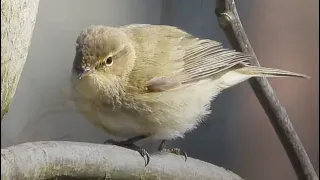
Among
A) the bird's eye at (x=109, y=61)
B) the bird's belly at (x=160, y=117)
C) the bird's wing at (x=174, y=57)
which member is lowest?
Result: the bird's belly at (x=160, y=117)

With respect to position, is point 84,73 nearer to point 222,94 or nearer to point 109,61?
point 109,61

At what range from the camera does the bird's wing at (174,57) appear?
3.22 feet

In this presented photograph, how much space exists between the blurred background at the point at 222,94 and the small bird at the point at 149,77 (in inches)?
1.5

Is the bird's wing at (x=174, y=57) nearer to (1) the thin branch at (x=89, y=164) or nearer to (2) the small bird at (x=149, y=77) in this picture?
(2) the small bird at (x=149, y=77)

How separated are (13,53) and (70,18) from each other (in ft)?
1.08

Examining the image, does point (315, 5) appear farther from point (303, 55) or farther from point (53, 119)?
point (53, 119)

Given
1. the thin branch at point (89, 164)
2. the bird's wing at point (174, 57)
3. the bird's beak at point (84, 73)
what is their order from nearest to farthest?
the thin branch at point (89, 164) < the bird's beak at point (84, 73) < the bird's wing at point (174, 57)

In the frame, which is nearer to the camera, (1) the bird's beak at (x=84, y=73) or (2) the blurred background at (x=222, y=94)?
(1) the bird's beak at (x=84, y=73)

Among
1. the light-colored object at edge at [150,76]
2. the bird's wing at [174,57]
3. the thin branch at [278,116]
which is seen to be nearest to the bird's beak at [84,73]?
the light-colored object at edge at [150,76]

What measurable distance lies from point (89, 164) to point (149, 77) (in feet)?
0.90

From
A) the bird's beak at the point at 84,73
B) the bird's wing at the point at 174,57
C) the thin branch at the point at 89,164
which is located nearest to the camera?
the thin branch at the point at 89,164

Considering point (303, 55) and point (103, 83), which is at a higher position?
point (103, 83)

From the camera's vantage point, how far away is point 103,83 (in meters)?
0.92

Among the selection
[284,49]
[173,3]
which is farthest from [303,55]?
[173,3]
